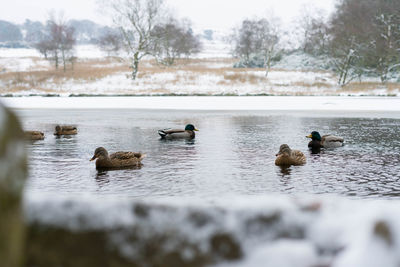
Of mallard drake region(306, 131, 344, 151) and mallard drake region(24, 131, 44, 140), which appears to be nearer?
mallard drake region(306, 131, 344, 151)

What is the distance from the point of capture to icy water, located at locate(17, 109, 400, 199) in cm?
692

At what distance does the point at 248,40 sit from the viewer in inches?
2554

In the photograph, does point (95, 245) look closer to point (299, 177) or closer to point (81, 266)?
point (81, 266)

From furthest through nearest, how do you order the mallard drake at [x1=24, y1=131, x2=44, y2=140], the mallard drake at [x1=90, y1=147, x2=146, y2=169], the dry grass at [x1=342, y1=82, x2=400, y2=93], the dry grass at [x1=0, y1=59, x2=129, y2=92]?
the dry grass at [x1=0, y1=59, x2=129, y2=92]
the dry grass at [x1=342, y1=82, x2=400, y2=93]
the mallard drake at [x1=24, y1=131, x2=44, y2=140]
the mallard drake at [x1=90, y1=147, x2=146, y2=169]

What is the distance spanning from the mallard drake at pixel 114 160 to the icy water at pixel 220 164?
28 cm

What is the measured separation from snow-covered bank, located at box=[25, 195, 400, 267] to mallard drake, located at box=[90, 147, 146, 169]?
266 inches

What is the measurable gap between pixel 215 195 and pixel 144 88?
32862 millimetres

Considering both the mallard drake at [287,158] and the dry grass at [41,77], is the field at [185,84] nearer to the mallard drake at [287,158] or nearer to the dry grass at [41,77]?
the dry grass at [41,77]

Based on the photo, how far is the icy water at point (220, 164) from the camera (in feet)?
22.7

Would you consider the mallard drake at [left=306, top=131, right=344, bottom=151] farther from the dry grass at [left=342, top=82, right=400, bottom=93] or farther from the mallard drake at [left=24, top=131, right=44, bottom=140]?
the dry grass at [left=342, top=82, right=400, bottom=93]

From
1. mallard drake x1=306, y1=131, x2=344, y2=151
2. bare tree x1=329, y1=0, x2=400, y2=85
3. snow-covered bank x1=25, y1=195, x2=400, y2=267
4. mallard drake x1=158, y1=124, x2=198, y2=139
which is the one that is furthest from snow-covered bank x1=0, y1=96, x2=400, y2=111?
snow-covered bank x1=25, y1=195, x2=400, y2=267

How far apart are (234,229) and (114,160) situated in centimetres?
708

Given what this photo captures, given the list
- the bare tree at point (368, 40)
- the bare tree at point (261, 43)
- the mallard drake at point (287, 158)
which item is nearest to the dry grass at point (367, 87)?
the bare tree at point (368, 40)

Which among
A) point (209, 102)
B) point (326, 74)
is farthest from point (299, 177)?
point (326, 74)
